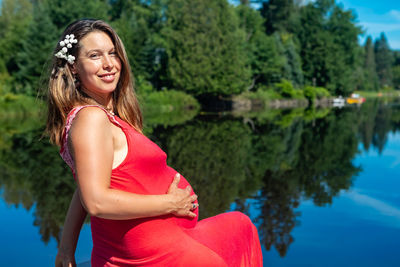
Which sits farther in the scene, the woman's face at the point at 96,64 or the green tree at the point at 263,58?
the green tree at the point at 263,58

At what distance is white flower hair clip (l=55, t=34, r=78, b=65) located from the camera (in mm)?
1761

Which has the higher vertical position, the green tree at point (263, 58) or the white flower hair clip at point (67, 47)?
the green tree at point (263, 58)

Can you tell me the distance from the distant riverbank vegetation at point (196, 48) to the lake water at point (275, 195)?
20.1m

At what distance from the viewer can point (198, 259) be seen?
1754mm

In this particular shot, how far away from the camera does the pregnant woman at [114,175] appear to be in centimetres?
157

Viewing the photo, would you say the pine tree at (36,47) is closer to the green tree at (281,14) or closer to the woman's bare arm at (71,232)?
the woman's bare arm at (71,232)

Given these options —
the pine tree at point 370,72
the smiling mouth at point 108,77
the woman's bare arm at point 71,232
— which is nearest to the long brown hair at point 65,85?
the smiling mouth at point 108,77

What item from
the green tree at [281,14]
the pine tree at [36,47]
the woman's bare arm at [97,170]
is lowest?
the woman's bare arm at [97,170]

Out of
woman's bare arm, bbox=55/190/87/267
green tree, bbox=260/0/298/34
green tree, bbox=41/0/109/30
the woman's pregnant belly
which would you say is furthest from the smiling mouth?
green tree, bbox=260/0/298/34

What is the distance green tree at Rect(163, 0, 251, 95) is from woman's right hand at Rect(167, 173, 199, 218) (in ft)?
112

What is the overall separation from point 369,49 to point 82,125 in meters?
105

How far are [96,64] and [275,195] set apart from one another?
17.3 feet

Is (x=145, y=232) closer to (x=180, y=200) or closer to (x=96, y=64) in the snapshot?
(x=180, y=200)

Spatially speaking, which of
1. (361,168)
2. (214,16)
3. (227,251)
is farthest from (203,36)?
(227,251)
